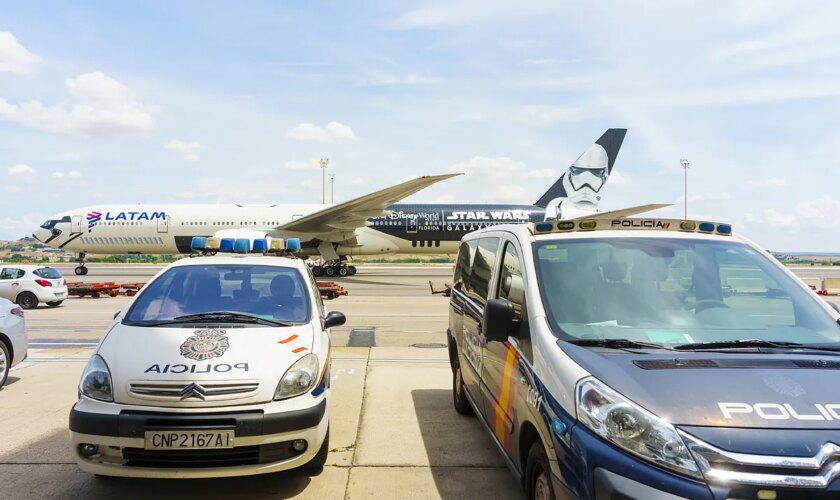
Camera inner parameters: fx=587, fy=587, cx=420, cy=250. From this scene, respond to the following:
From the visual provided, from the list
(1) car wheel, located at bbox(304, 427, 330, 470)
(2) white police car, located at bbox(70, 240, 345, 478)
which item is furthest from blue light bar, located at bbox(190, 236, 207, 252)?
(1) car wheel, located at bbox(304, 427, 330, 470)

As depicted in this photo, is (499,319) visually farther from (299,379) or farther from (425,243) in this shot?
(425,243)

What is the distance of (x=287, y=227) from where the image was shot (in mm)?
26844

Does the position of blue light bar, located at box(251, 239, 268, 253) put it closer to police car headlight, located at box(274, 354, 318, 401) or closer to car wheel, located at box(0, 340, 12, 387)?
police car headlight, located at box(274, 354, 318, 401)

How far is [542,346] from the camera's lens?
331 centimetres

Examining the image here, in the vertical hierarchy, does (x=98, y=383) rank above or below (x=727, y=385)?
below

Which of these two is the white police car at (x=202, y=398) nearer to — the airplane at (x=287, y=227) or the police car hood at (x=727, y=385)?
the police car hood at (x=727, y=385)

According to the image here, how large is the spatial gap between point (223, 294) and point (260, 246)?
1138mm

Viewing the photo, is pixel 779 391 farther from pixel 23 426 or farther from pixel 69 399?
pixel 69 399

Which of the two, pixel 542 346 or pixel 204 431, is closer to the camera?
pixel 542 346

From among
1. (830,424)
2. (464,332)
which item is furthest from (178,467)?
(830,424)

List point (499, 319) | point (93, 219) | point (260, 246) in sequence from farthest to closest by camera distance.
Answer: point (93, 219)
point (260, 246)
point (499, 319)

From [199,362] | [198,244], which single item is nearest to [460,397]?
[199,362]

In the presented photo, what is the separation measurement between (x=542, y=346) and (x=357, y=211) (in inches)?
931

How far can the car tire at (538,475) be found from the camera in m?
3.07
